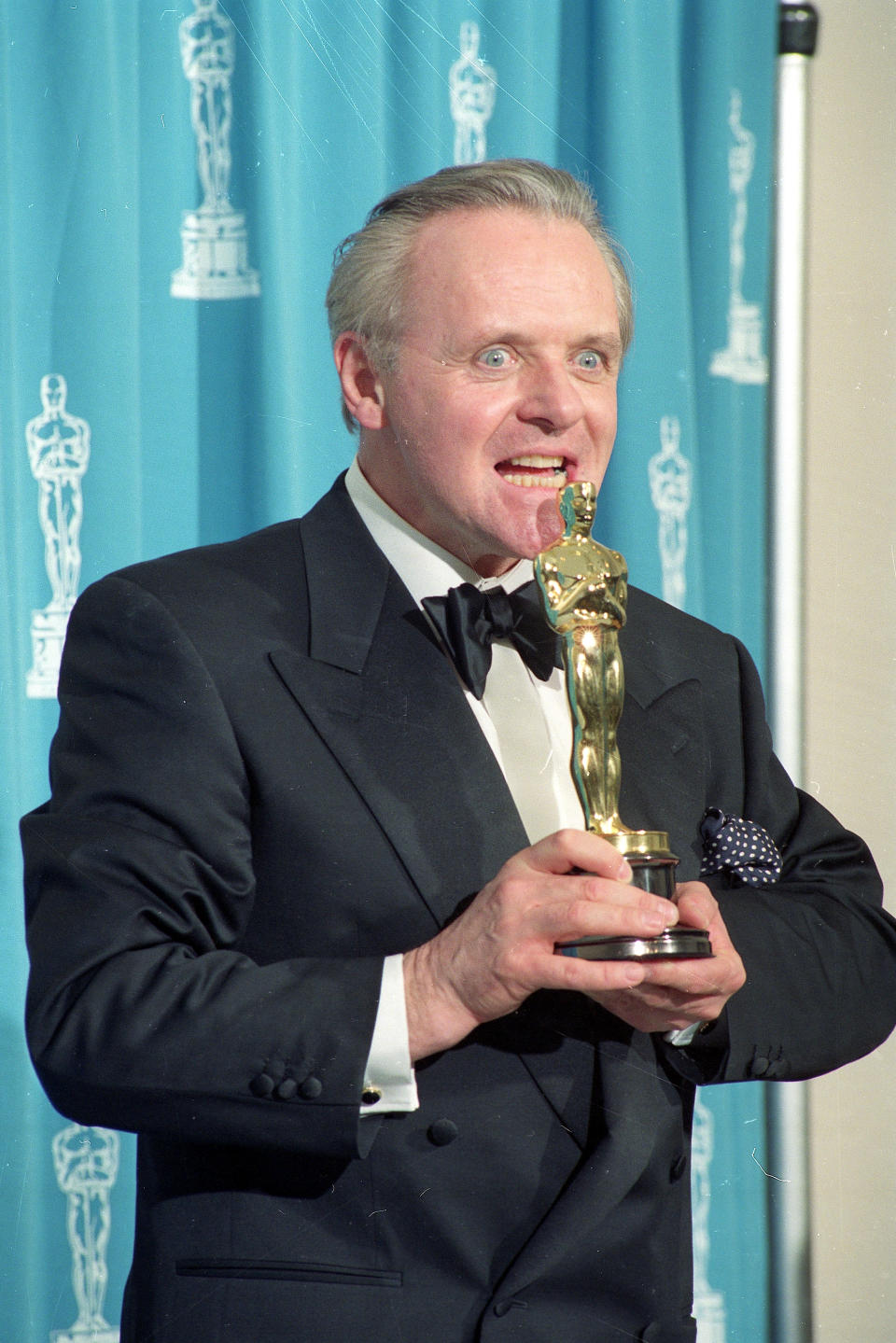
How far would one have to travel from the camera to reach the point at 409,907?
1393mm

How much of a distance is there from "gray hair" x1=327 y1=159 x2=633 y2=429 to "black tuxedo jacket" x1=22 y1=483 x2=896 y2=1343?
315 mm

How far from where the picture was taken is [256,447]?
6.98 feet

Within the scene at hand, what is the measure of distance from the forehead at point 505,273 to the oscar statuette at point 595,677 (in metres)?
0.33

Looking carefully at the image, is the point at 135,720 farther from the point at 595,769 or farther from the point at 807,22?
the point at 807,22

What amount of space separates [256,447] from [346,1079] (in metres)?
1.11

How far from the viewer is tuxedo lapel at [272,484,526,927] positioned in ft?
4.61

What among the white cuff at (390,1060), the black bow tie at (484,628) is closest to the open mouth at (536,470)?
the black bow tie at (484,628)

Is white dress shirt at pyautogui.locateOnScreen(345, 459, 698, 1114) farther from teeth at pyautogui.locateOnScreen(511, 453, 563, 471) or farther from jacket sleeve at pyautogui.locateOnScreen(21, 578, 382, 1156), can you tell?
jacket sleeve at pyautogui.locateOnScreen(21, 578, 382, 1156)

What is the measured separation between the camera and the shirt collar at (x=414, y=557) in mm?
1608

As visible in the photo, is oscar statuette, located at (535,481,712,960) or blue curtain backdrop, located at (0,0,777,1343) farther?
blue curtain backdrop, located at (0,0,777,1343)

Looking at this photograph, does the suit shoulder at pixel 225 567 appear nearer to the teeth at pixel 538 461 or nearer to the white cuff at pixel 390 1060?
the teeth at pixel 538 461

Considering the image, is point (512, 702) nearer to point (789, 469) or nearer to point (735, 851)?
point (735, 851)

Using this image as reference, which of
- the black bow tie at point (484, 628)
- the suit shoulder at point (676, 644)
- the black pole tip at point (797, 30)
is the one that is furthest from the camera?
the black pole tip at point (797, 30)

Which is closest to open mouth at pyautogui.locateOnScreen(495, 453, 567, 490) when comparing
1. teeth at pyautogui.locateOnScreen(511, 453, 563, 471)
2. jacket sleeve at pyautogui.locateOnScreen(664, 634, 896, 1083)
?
teeth at pyautogui.locateOnScreen(511, 453, 563, 471)
